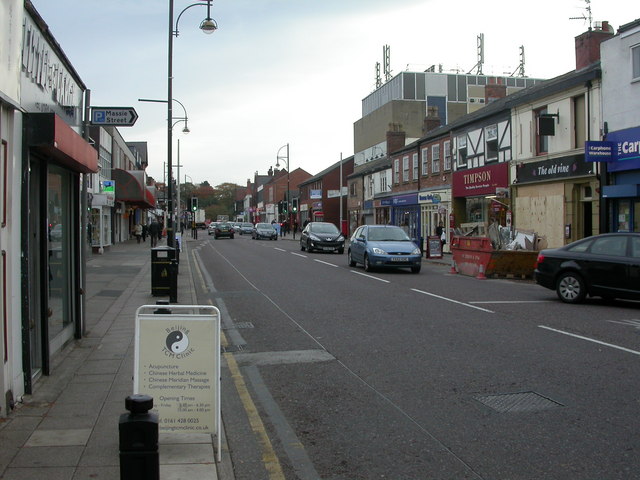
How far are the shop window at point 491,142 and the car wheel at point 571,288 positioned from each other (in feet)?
53.5

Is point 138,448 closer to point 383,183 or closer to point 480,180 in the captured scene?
point 480,180

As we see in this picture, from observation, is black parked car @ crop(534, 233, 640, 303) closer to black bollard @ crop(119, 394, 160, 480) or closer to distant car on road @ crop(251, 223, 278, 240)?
black bollard @ crop(119, 394, 160, 480)

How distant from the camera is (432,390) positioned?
646cm

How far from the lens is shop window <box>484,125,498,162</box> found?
28875mm

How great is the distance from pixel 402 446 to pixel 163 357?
1.95m

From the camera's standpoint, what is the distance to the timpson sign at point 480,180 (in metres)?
27.8

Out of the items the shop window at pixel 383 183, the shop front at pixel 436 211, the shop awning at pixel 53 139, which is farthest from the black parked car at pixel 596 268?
the shop window at pixel 383 183

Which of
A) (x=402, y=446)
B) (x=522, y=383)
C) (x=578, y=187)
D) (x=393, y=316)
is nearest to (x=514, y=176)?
(x=578, y=187)

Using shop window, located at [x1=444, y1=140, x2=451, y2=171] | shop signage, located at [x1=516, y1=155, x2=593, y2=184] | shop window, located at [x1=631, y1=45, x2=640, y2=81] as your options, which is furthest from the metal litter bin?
shop window, located at [x1=444, y1=140, x2=451, y2=171]

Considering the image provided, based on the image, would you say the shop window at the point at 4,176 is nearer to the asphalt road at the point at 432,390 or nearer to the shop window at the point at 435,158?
the asphalt road at the point at 432,390

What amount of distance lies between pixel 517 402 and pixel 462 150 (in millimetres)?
27572

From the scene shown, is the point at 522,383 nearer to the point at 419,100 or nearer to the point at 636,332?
the point at 636,332

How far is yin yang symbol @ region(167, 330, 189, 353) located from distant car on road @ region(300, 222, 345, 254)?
Result: 2844 centimetres

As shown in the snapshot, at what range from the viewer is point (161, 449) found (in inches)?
187
